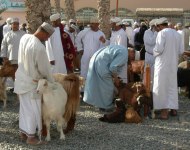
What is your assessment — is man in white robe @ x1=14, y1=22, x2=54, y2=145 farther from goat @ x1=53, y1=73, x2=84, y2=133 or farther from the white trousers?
goat @ x1=53, y1=73, x2=84, y2=133

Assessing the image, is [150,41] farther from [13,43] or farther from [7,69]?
[7,69]

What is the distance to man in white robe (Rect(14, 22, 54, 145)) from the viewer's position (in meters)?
5.66

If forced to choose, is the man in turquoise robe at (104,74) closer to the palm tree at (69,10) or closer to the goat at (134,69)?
the goat at (134,69)

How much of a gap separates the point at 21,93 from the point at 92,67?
2271 mm

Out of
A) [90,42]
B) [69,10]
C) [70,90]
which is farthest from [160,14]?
[70,90]

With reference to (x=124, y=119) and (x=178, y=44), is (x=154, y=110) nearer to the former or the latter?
(x=124, y=119)

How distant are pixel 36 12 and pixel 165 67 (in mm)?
2404

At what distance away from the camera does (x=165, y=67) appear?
7535 millimetres

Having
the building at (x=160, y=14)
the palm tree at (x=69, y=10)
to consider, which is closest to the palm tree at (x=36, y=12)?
the palm tree at (x=69, y=10)

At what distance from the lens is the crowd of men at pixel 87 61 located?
574 cm

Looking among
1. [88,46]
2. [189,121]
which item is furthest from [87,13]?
[189,121]

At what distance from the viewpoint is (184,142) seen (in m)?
6.15

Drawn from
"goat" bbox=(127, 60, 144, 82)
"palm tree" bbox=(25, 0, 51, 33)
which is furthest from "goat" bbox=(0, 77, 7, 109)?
"goat" bbox=(127, 60, 144, 82)

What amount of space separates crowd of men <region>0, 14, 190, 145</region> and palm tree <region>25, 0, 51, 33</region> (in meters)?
0.38
